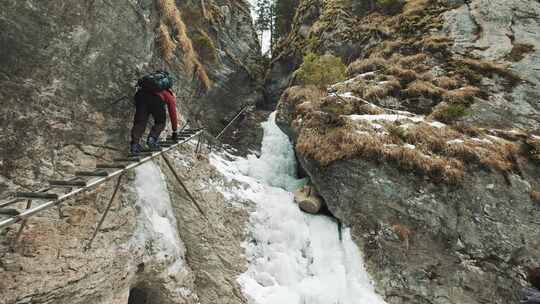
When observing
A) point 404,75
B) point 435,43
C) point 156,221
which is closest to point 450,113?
point 404,75

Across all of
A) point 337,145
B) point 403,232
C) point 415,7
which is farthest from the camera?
point 415,7

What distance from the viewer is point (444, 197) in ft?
34.6

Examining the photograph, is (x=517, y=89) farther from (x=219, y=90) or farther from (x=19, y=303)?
(x=19, y=303)

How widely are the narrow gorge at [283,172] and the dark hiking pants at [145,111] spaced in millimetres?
978

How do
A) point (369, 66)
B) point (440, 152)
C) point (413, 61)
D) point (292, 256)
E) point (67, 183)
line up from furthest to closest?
point (369, 66)
point (413, 61)
point (440, 152)
point (292, 256)
point (67, 183)

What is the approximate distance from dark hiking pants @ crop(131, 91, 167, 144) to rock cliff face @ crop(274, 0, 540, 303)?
20.9 ft

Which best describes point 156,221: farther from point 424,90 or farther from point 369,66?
point 369,66

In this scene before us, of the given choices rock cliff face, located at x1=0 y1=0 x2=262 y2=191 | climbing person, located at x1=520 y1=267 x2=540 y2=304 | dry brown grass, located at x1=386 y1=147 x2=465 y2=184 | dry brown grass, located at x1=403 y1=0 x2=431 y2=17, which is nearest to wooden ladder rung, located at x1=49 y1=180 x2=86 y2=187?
rock cliff face, located at x1=0 y1=0 x2=262 y2=191

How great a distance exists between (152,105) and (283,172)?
9097mm

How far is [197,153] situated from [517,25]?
61.0 feet

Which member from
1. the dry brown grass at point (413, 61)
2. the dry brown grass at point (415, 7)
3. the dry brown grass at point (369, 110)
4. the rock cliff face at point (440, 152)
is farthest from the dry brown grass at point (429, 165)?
the dry brown grass at point (415, 7)

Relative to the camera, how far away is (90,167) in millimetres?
7457

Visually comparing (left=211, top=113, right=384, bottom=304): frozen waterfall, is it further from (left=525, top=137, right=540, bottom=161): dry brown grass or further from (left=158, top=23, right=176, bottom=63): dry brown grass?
(left=525, top=137, right=540, bottom=161): dry brown grass

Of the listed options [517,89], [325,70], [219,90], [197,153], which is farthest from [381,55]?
[197,153]
